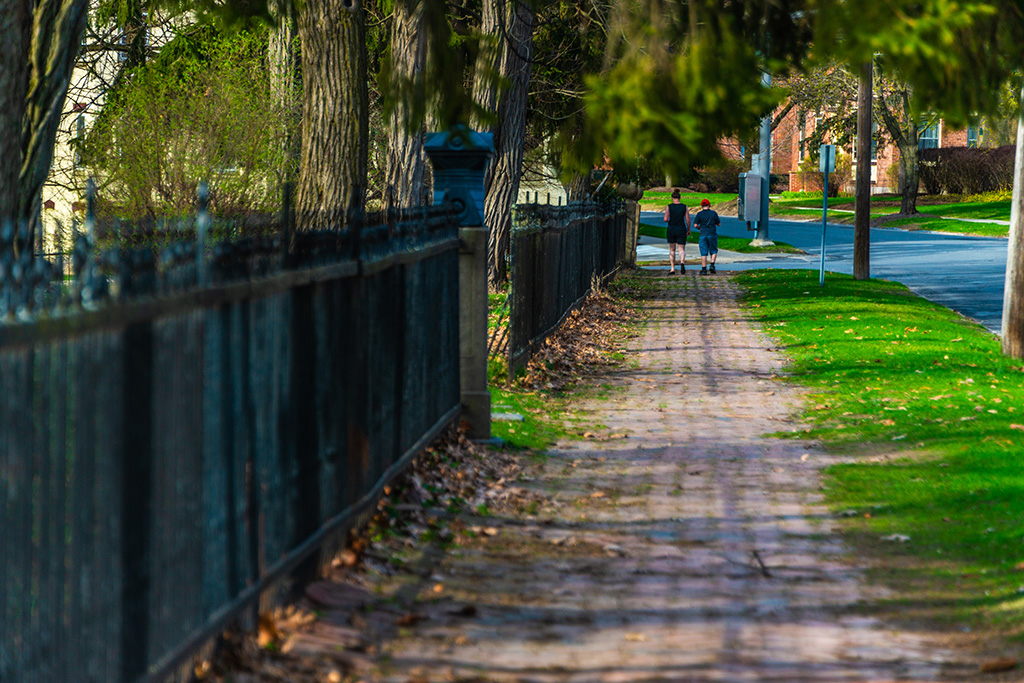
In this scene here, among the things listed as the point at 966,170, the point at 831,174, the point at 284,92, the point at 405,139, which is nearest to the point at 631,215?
the point at 284,92

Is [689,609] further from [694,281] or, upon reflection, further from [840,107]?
[840,107]

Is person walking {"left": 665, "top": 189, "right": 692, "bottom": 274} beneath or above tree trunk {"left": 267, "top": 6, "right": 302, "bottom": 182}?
beneath

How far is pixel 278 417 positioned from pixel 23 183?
15.6 ft

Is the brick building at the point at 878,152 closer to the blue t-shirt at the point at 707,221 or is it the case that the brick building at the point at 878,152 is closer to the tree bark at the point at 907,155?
the tree bark at the point at 907,155

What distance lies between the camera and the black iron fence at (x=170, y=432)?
3297 millimetres

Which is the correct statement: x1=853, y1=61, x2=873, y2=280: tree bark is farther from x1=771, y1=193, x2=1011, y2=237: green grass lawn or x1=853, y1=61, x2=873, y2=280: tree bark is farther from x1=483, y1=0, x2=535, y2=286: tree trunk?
x1=771, y1=193, x2=1011, y2=237: green grass lawn

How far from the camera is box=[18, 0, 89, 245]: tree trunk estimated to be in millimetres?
9023

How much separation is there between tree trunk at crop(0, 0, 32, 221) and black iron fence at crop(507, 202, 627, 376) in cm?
507

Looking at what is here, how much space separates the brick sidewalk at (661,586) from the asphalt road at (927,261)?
Result: 11052mm

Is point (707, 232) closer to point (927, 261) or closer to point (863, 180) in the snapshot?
point (863, 180)

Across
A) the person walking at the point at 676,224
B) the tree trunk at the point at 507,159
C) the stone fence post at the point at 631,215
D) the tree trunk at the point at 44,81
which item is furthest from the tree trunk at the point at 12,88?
the stone fence post at the point at 631,215

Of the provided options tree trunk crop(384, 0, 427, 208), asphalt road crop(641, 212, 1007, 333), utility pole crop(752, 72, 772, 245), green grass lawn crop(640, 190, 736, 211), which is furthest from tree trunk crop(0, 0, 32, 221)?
green grass lawn crop(640, 190, 736, 211)

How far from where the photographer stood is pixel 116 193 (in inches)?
769

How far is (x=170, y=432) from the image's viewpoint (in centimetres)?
414
